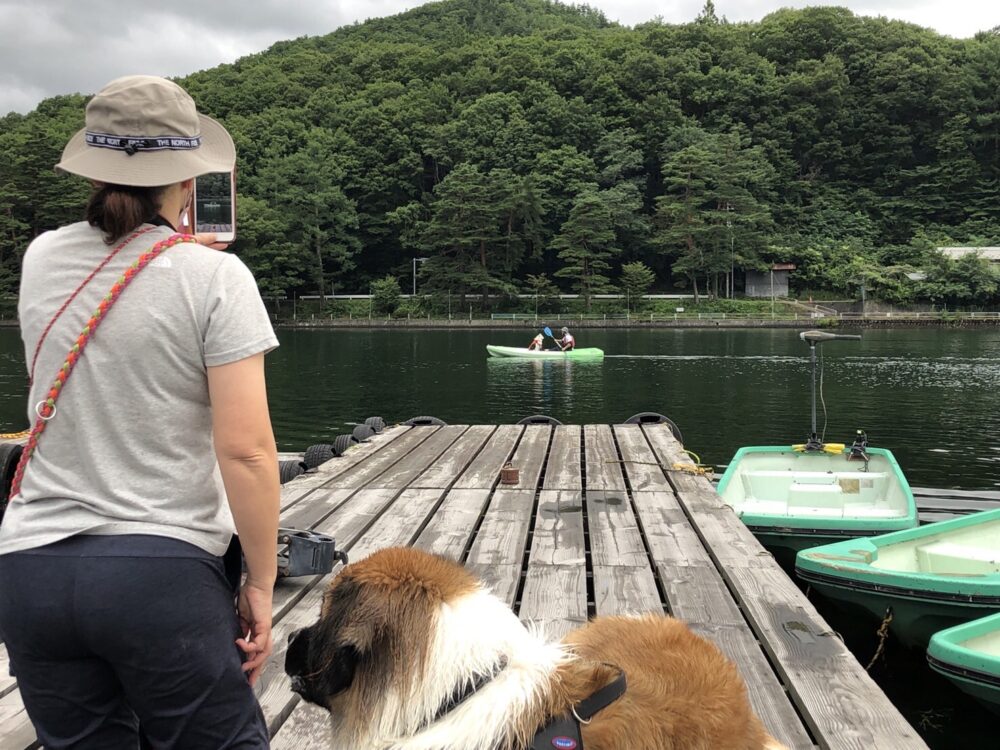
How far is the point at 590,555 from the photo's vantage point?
13.6 feet

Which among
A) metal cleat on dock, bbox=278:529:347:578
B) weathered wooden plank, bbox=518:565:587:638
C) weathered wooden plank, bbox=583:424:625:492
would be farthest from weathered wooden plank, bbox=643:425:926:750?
metal cleat on dock, bbox=278:529:347:578

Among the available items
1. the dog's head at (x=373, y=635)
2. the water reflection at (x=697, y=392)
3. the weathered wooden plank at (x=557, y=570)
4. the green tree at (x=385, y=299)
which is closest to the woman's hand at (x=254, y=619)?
the dog's head at (x=373, y=635)

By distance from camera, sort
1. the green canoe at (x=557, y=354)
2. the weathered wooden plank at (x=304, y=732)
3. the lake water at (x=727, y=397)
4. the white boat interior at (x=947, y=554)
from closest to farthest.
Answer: the weathered wooden plank at (x=304, y=732) → the white boat interior at (x=947, y=554) → the lake water at (x=727, y=397) → the green canoe at (x=557, y=354)

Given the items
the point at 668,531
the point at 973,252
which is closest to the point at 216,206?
the point at 668,531

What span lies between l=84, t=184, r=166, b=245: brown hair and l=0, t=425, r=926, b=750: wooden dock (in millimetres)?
1660

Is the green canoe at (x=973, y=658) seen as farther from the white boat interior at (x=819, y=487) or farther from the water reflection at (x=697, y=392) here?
the water reflection at (x=697, y=392)

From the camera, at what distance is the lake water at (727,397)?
11.3 meters

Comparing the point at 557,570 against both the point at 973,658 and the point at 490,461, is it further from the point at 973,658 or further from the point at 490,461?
Answer: the point at 490,461

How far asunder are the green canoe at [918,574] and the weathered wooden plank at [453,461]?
8.59 feet

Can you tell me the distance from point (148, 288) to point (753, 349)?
36851 millimetres

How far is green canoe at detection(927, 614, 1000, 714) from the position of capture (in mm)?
3854

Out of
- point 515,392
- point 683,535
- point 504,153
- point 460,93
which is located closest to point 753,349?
point 515,392

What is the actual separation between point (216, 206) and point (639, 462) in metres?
4.97

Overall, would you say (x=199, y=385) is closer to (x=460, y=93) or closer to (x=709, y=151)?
(x=709, y=151)
